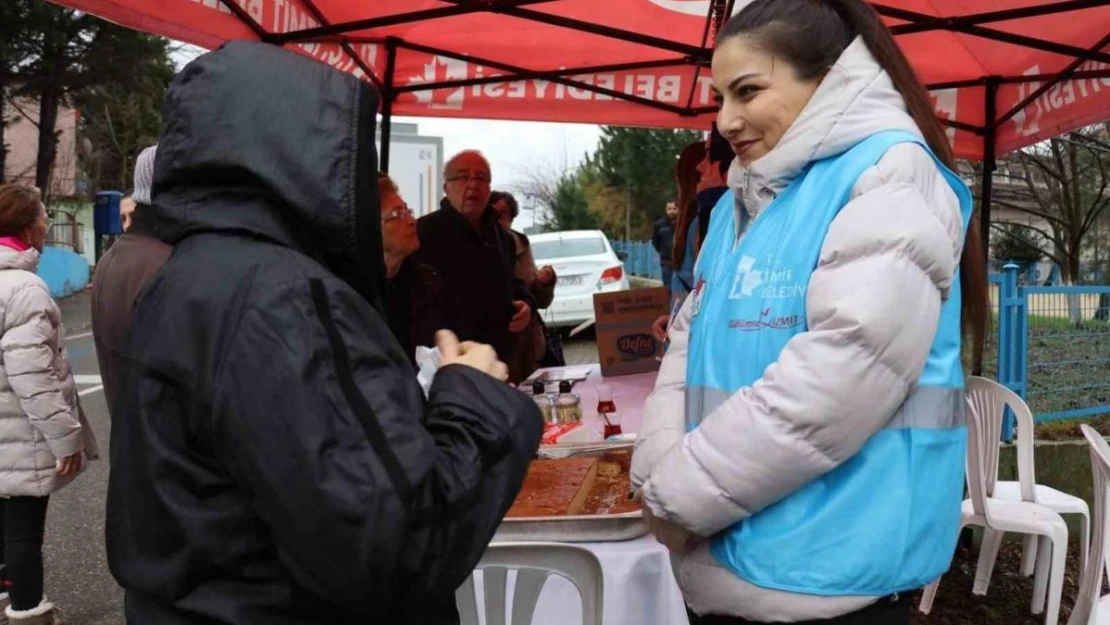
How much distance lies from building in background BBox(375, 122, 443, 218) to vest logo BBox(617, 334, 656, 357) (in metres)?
8.62

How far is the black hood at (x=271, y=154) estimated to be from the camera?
3.82 feet

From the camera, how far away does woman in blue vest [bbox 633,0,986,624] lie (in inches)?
55.5

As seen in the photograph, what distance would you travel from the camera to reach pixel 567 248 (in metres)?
15.2

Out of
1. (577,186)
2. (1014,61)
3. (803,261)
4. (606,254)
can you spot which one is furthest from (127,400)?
(577,186)

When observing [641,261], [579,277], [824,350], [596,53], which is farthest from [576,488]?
[641,261]

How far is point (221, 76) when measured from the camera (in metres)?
1.18

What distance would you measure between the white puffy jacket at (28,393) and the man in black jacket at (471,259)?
159cm

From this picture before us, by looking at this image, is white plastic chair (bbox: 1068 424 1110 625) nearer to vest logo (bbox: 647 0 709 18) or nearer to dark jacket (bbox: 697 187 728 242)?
dark jacket (bbox: 697 187 728 242)

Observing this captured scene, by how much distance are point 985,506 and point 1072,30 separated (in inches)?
85.8

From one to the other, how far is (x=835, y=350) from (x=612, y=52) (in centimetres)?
393

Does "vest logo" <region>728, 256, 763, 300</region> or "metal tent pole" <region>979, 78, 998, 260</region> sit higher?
"metal tent pole" <region>979, 78, 998, 260</region>

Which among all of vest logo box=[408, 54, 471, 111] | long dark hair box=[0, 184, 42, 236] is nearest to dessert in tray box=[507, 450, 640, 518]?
long dark hair box=[0, 184, 42, 236]

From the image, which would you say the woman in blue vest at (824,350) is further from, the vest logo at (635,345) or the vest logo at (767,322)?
the vest logo at (635,345)

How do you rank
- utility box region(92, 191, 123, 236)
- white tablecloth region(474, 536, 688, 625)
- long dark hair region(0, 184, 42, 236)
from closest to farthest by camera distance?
1. white tablecloth region(474, 536, 688, 625)
2. long dark hair region(0, 184, 42, 236)
3. utility box region(92, 191, 123, 236)
